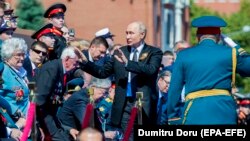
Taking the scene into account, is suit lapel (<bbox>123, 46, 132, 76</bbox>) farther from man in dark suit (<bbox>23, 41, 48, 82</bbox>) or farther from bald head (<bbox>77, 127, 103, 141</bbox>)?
bald head (<bbox>77, 127, 103, 141</bbox>)

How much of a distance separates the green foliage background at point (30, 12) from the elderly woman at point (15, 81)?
21.1m

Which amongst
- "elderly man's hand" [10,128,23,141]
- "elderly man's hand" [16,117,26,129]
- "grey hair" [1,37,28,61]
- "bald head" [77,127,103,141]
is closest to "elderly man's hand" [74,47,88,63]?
"grey hair" [1,37,28,61]

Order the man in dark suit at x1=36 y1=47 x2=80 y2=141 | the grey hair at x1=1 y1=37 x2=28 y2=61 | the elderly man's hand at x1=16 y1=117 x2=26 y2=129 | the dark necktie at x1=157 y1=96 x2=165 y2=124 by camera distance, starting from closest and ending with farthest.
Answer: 1. the elderly man's hand at x1=16 y1=117 x2=26 y2=129
2. the grey hair at x1=1 y1=37 x2=28 y2=61
3. the man in dark suit at x1=36 y1=47 x2=80 y2=141
4. the dark necktie at x1=157 y1=96 x2=165 y2=124

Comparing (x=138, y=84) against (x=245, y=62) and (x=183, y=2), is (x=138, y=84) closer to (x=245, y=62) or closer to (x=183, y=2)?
(x=245, y=62)

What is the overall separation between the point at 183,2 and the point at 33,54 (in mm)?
Result: 45784

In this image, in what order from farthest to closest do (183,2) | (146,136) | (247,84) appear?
(247,84), (183,2), (146,136)

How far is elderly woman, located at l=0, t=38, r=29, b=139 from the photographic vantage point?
15148 mm

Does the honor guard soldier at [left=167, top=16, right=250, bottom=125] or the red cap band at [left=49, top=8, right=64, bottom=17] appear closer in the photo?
the honor guard soldier at [left=167, top=16, right=250, bottom=125]

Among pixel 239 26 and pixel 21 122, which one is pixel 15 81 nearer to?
pixel 21 122

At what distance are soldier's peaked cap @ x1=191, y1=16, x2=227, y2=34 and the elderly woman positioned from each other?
242cm

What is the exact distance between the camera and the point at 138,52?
16.8 m

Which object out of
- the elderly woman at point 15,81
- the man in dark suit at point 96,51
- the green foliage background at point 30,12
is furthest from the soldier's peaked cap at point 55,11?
the green foliage background at point 30,12

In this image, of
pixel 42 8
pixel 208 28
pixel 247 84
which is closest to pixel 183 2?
pixel 247 84

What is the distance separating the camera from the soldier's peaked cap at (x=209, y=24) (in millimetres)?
14016
